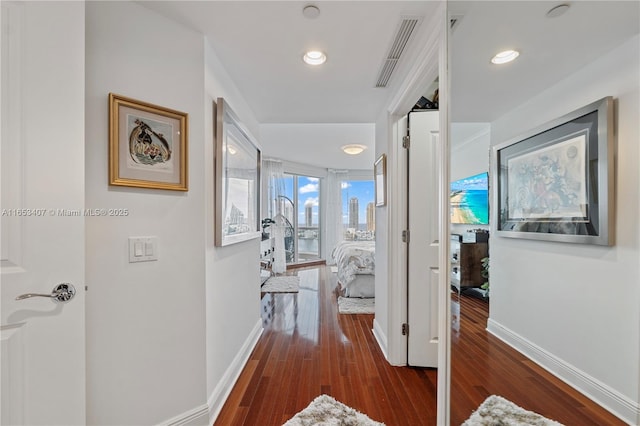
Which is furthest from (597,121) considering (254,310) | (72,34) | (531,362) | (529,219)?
(254,310)

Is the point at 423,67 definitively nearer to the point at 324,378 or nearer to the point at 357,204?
the point at 324,378

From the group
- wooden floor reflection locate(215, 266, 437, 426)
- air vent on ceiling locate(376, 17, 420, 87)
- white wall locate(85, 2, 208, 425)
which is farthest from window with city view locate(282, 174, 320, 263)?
white wall locate(85, 2, 208, 425)

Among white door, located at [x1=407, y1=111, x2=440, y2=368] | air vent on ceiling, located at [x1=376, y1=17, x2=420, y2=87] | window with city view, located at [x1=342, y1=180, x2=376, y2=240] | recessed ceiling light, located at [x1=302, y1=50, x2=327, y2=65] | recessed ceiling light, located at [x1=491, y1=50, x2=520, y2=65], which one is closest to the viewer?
recessed ceiling light, located at [x1=491, y1=50, x2=520, y2=65]

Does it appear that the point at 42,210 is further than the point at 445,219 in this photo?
No

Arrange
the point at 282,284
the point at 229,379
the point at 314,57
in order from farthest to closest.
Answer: the point at 282,284 → the point at 229,379 → the point at 314,57

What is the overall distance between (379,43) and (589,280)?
1.59 meters

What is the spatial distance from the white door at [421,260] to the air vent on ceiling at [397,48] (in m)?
0.37

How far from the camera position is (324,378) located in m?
2.06

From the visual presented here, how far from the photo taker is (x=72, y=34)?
42.2 inches

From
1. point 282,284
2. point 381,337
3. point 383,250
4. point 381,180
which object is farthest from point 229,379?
point 282,284

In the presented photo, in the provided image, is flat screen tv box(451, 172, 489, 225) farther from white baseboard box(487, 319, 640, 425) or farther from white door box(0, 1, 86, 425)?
white door box(0, 1, 86, 425)

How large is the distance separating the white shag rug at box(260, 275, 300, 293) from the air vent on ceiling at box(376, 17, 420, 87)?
3.64 metres

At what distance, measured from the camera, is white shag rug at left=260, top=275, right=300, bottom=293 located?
15.3 feet
